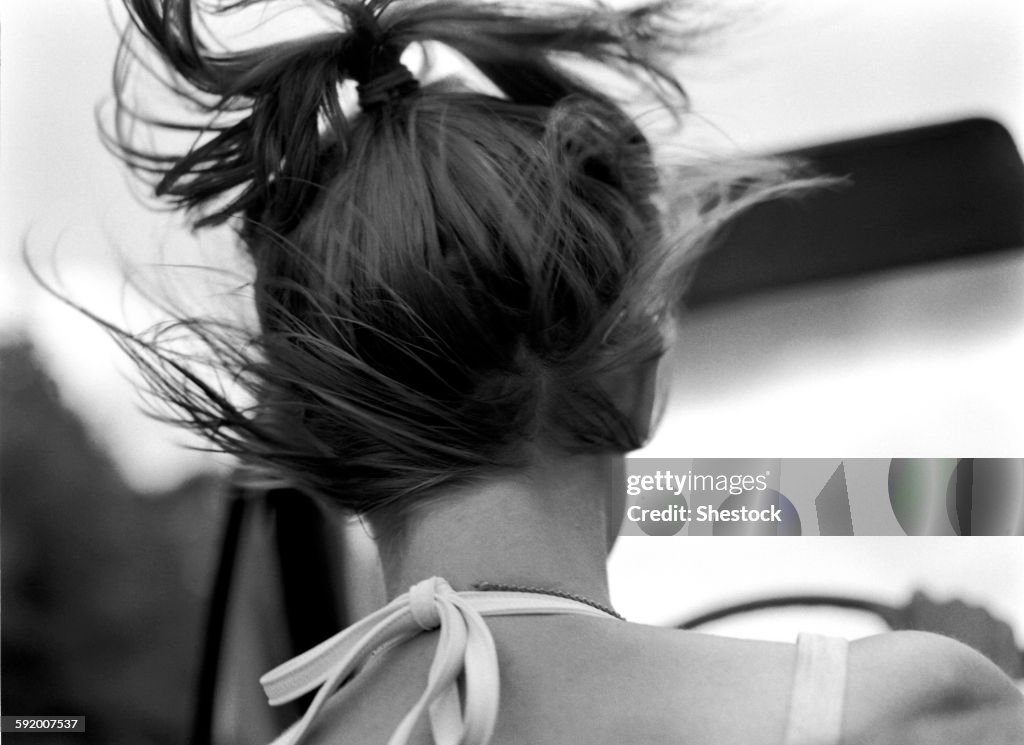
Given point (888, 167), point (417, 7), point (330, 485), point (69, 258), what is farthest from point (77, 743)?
point (888, 167)

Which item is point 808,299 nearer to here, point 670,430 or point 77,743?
point 670,430

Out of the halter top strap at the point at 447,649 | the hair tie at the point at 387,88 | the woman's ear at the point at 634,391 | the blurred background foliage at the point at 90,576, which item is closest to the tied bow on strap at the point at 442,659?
the halter top strap at the point at 447,649

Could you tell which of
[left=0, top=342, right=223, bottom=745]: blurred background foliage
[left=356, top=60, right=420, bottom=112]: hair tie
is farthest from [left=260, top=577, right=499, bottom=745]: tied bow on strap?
[left=0, top=342, right=223, bottom=745]: blurred background foliage

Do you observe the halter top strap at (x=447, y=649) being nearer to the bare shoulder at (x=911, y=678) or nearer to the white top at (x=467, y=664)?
the white top at (x=467, y=664)

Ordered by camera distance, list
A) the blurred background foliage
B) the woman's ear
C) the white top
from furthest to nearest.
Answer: the blurred background foliage
the woman's ear
the white top

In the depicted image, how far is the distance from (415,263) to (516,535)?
0.16 meters

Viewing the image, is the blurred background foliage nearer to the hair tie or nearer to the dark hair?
the dark hair

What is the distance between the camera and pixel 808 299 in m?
1.10

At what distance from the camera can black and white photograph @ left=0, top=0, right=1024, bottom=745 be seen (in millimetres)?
562

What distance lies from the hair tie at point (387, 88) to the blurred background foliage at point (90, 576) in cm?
66

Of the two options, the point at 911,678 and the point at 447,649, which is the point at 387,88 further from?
the point at 911,678

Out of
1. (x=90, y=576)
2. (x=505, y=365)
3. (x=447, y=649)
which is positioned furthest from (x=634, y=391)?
(x=90, y=576)

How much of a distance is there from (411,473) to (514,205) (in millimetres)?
167

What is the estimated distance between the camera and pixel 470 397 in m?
0.58
